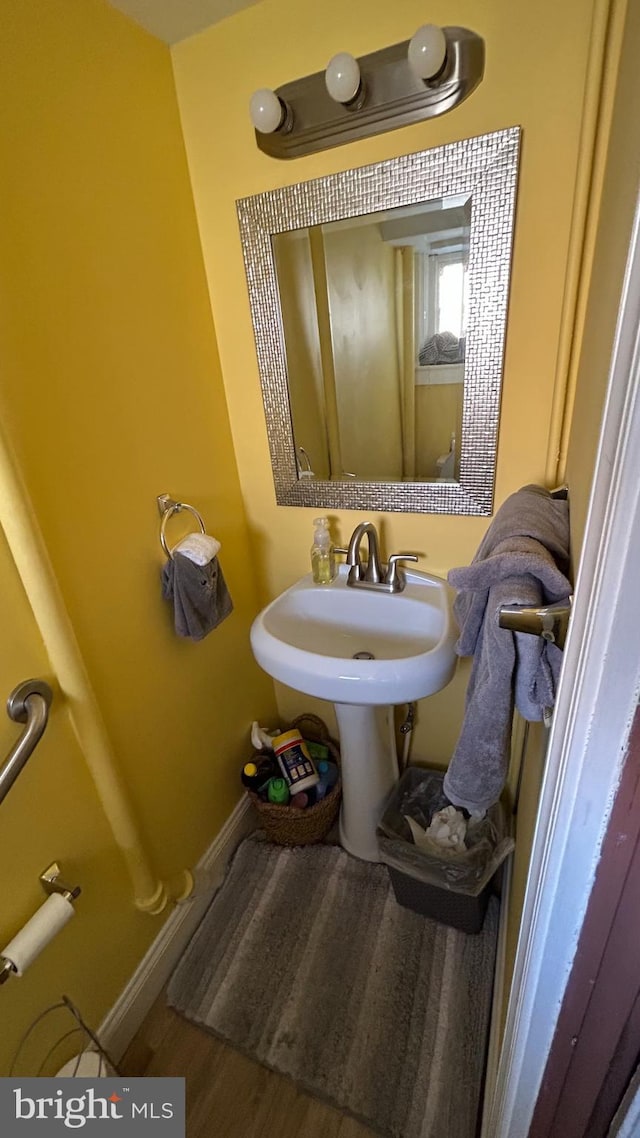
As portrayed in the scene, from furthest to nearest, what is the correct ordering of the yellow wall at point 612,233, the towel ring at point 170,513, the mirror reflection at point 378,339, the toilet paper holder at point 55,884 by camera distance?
the towel ring at point 170,513, the mirror reflection at point 378,339, the toilet paper holder at point 55,884, the yellow wall at point 612,233

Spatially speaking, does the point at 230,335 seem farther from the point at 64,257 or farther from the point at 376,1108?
the point at 376,1108

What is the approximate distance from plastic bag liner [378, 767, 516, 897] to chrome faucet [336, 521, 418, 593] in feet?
2.12

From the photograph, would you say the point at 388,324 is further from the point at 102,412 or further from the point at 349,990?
the point at 349,990

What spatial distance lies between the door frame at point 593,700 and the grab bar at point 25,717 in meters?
0.76

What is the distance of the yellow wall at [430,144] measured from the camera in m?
0.80

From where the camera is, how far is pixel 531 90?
0.81 m

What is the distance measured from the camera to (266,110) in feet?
3.00

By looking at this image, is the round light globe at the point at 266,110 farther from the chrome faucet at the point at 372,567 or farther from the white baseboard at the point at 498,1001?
the white baseboard at the point at 498,1001

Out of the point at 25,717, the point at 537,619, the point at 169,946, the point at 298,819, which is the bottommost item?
the point at 169,946

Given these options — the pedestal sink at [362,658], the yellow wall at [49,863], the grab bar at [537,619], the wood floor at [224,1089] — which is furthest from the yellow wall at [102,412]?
the grab bar at [537,619]

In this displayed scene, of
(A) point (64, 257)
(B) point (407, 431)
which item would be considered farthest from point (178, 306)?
(B) point (407, 431)

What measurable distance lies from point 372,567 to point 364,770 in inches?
23.3

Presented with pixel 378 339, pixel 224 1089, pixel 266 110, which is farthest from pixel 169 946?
pixel 266 110

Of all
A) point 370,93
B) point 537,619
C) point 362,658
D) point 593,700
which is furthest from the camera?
point 362,658
